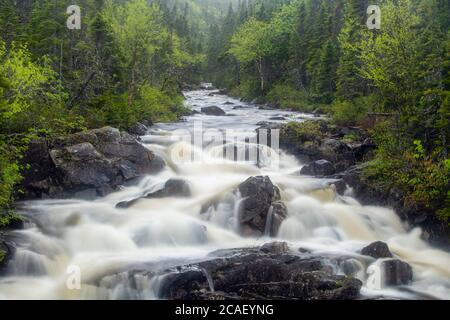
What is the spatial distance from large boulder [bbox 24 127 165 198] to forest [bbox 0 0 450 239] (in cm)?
78

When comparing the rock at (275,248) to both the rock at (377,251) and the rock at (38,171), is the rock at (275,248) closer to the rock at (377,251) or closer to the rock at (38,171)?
the rock at (377,251)

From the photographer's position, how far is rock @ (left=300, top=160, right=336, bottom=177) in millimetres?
24234

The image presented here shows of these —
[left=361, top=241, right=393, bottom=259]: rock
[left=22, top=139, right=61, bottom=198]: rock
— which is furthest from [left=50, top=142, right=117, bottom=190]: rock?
[left=361, top=241, right=393, bottom=259]: rock

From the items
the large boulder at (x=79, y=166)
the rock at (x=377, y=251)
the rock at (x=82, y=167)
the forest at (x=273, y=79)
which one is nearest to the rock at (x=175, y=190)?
the large boulder at (x=79, y=166)

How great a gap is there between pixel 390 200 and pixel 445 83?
571 centimetres

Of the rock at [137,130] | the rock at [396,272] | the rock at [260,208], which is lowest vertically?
the rock at [396,272]

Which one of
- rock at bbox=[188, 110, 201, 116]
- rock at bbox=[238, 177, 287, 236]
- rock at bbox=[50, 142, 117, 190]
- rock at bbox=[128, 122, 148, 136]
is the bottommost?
rock at bbox=[238, 177, 287, 236]

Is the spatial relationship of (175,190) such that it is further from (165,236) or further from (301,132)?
(301,132)

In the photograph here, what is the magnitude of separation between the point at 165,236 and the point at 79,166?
6.51 metres

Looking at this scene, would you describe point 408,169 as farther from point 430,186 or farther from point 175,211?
point 175,211

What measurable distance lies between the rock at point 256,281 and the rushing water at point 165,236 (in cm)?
42

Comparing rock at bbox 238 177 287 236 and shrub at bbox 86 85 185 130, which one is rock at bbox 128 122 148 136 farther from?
rock at bbox 238 177 287 236

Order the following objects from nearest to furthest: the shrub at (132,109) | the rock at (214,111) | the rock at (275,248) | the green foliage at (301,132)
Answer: the rock at (275,248) → the shrub at (132,109) → the green foliage at (301,132) → the rock at (214,111)

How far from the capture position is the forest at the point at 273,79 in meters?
19.8
